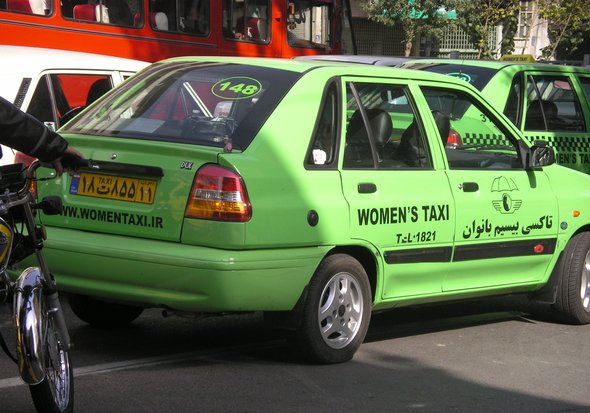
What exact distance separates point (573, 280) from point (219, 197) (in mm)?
3089

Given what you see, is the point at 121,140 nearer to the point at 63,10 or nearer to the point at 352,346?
the point at 352,346

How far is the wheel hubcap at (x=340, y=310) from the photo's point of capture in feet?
21.4

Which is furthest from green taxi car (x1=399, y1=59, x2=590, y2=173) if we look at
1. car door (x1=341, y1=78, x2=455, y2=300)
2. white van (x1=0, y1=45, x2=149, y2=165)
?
car door (x1=341, y1=78, x2=455, y2=300)

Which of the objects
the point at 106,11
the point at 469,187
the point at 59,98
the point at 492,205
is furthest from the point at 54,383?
the point at 106,11

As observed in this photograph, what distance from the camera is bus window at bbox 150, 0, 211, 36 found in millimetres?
15578

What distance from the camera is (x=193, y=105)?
6.69 metres

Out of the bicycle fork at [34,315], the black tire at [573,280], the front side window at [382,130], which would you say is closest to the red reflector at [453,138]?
the front side window at [382,130]

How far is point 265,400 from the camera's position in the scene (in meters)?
5.79

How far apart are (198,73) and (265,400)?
2.15 m

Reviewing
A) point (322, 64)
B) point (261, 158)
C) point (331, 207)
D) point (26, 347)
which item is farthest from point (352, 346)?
point (26, 347)

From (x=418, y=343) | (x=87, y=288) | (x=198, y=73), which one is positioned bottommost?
(x=418, y=343)

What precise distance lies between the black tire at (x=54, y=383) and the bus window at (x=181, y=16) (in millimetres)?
10868

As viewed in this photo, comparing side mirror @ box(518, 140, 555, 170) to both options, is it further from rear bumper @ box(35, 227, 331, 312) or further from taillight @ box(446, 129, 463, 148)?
rear bumper @ box(35, 227, 331, 312)

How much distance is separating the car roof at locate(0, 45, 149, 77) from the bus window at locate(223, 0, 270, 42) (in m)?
6.63
